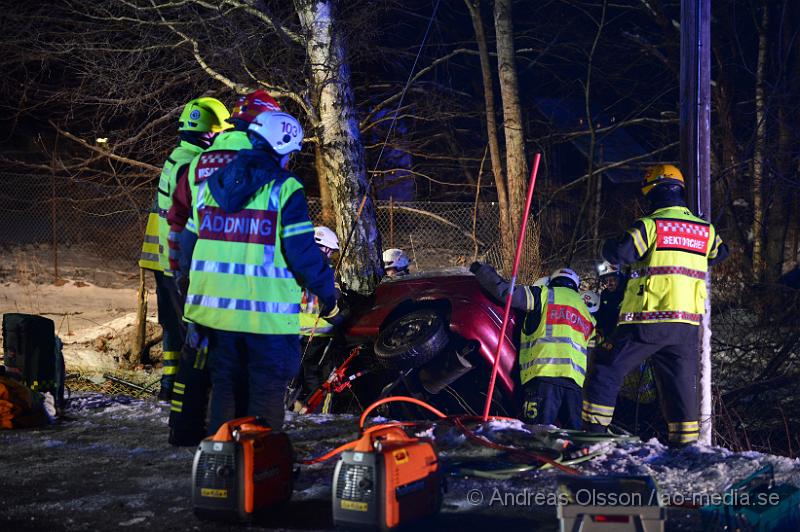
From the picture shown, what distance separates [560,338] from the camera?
259 inches

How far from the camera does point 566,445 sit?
5.13 m

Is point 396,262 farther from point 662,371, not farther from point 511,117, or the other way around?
point 511,117

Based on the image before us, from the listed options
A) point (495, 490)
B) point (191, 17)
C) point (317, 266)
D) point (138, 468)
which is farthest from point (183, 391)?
point (191, 17)

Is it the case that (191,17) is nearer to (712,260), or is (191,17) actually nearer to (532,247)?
(532,247)

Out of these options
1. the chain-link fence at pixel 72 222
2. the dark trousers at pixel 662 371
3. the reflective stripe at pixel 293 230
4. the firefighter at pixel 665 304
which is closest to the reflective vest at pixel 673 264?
the firefighter at pixel 665 304

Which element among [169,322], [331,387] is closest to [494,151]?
[331,387]

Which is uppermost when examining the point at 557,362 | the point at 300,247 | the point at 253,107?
the point at 253,107

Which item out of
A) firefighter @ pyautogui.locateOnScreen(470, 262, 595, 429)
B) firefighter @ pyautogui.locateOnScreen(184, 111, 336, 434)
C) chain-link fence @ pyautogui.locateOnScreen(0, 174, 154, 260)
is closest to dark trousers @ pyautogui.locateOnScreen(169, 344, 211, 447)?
firefighter @ pyautogui.locateOnScreen(184, 111, 336, 434)

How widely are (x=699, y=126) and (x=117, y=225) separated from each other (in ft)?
55.5

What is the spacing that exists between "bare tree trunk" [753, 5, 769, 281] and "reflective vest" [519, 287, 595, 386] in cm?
499

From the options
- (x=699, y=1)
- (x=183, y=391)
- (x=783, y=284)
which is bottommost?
(x=183, y=391)

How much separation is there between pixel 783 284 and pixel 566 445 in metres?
4.15

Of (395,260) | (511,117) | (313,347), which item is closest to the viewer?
(313,347)

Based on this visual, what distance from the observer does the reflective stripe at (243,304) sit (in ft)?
15.3
